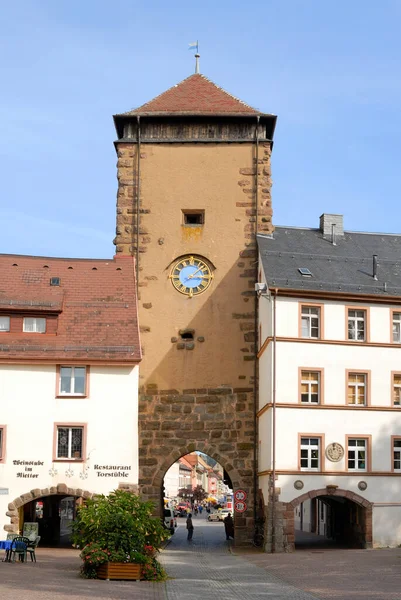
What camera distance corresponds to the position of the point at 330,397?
122 feet

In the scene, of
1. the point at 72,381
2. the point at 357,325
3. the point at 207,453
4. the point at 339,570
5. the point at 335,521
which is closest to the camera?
the point at 339,570

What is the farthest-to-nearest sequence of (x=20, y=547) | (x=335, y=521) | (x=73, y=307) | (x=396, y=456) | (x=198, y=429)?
(x=335, y=521) → (x=198, y=429) → (x=73, y=307) → (x=396, y=456) → (x=20, y=547)

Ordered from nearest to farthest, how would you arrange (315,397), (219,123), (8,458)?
(8,458)
(315,397)
(219,123)

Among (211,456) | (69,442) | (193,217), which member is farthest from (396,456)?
(193,217)

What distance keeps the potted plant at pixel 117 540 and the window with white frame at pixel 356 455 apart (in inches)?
488

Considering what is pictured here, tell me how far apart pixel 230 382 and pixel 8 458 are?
9.55 metres

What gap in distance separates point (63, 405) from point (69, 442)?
49.2 inches

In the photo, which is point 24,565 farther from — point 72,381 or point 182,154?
point 182,154

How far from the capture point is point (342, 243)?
140 feet

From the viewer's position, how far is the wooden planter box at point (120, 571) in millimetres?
24750

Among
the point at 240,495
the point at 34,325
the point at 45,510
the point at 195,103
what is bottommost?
the point at 45,510

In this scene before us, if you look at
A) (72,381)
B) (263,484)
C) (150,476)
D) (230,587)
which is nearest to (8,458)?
(72,381)

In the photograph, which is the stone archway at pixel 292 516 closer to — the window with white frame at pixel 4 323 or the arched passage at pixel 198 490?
the arched passage at pixel 198 490

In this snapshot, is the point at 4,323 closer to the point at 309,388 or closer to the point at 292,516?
the point at 309,388
